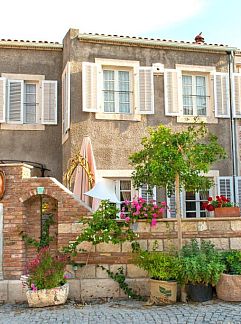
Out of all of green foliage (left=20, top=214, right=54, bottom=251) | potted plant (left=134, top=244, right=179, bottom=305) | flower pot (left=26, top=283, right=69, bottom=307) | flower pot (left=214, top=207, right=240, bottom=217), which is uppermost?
flower pot (left=214, top=207, right=240, bottom=217)

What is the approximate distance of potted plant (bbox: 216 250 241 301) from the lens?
7215 mm

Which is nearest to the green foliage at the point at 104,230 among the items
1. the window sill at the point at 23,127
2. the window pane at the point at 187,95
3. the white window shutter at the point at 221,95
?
the window sill at the point at 23,127

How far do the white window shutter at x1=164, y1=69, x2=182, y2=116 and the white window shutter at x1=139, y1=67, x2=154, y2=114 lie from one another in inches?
18.0

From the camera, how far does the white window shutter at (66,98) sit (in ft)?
37.9

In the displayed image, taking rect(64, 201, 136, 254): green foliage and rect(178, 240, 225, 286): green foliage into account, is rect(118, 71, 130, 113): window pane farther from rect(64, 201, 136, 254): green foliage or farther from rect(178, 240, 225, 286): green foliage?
rect(178, 240, 225, 286): green foliage

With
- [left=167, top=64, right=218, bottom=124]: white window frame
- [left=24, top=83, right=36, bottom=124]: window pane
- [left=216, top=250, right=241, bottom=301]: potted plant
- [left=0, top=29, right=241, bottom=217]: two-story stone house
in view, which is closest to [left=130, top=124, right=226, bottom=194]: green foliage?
[left=216, top=250, right=241, bottom=301]: potted plant

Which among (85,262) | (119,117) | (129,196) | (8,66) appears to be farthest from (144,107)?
(85,262)

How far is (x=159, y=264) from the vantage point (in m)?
7.38

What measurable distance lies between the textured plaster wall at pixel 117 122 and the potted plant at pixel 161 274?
4.42m

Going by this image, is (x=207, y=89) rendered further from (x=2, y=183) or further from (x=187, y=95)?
(x=2, y=183)

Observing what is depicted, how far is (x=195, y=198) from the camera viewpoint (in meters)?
11.9

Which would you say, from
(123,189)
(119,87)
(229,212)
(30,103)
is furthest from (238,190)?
(30,103)

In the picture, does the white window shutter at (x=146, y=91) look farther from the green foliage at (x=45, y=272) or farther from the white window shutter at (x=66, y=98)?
the green foliage at (x=45, y=272)

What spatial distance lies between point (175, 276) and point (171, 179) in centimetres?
183
